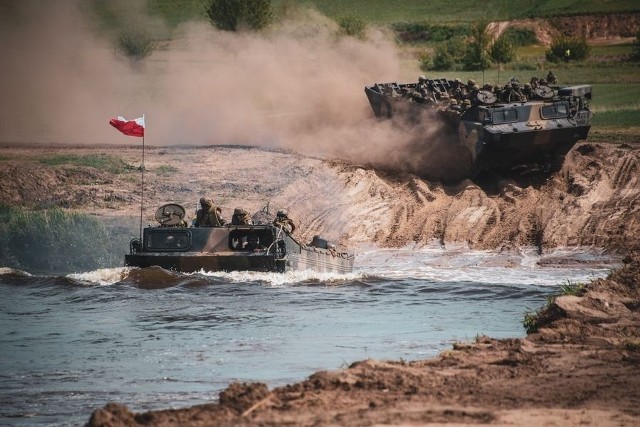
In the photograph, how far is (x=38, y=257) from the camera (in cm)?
2994

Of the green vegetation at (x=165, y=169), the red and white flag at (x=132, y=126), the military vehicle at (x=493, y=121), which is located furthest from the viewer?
the green vegetation at (x=165, y=169)

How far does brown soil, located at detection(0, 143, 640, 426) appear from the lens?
12.2 meters

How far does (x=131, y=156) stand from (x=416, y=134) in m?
8.31

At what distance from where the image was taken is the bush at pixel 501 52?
70.8m

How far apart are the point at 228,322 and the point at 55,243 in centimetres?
1024

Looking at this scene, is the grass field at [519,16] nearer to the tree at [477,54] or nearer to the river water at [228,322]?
the tree at [477,54]

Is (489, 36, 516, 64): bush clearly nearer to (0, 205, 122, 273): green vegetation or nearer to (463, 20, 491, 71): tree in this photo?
(463, 20, 491, 71): tree

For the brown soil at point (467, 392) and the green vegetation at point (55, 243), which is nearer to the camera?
the brown soil at point (467, 392)

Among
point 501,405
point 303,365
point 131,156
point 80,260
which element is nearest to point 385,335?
point 303,365

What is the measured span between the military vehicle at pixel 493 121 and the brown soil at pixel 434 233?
799 millimetres

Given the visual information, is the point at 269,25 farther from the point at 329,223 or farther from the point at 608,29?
the point at 329,223

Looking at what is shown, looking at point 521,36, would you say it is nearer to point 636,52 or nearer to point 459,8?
point 459,8

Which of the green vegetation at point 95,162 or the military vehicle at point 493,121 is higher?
the military vehicle at point 493,121

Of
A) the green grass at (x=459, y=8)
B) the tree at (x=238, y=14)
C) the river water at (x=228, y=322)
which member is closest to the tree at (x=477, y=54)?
the tree at (x=238, y=14)
